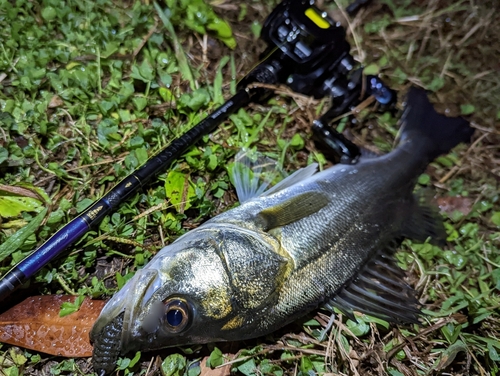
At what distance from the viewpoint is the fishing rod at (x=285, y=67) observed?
2.69 metres

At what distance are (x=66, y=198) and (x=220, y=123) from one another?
1.27m

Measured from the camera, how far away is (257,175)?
308 centimetres

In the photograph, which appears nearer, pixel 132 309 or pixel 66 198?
pixel 132 309

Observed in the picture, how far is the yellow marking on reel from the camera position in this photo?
9.83 feet

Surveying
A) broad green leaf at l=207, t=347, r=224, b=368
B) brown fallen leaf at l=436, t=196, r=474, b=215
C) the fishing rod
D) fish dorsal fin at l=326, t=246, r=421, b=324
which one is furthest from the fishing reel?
broad green leaf at l=207, t=347, r=224, b=368

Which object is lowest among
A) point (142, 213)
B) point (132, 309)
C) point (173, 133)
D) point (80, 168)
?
point (132, 309)

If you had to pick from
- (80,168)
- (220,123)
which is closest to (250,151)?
(220,123)

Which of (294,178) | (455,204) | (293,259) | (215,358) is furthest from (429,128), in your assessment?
(215,358)

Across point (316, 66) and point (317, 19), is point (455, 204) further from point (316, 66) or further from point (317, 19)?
point (317, 19)

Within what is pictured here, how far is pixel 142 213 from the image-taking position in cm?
282

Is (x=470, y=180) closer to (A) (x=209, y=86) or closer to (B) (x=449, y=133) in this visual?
(B) (x=449, y=133)

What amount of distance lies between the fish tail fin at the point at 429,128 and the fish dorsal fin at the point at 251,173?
45.3 inches

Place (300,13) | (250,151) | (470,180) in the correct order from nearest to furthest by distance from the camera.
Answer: (300,13) < (250,151) < (470,180)

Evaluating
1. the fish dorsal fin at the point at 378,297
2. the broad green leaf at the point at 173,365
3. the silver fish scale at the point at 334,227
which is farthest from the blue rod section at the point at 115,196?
the fish dorsal fin at the point at 378,297
